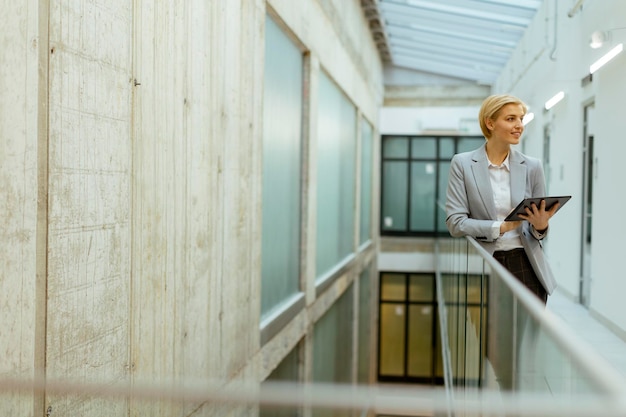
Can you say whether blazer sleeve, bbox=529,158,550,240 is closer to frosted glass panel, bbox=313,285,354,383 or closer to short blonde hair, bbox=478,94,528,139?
short blonde hair, bbox=478,94,528,139

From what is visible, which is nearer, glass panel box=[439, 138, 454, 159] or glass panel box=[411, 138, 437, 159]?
glass panel box=[439, 138, 454, 159]

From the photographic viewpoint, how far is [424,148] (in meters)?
24.5

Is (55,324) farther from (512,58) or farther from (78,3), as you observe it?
(512,58)

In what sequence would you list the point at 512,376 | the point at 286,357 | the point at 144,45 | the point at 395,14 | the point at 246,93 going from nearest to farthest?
the point at 512,376 → the point at 144,45 → the point at 246,93 → the point at 286,357 → the point at 395,14

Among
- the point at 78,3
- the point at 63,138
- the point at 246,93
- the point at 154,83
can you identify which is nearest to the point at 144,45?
the point at 154,83

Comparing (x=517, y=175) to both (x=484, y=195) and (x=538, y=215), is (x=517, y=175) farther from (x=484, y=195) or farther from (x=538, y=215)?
(x=538, y=215)

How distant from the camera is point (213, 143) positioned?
5848 mm

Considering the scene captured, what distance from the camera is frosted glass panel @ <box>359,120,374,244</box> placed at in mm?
19375

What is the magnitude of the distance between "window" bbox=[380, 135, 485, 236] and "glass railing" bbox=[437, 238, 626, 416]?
1899 centimetres

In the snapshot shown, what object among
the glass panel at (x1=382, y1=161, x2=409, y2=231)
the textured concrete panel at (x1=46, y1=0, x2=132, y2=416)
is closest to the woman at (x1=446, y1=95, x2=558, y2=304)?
the textured concrete panel at (x1=46, y1=0, x2=132, y2=416)

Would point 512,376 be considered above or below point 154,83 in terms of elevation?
below

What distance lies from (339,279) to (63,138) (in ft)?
34.8

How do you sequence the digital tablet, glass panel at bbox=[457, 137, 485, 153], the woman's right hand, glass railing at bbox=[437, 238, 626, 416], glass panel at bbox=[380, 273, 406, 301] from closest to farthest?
glass railing at bbox=[437, 238, 626, 416], the digital tablet, the woman's right hand, glass panel at bbox=[457, 137, 485, 153], glass panel at bbox=[380, 273, 406, 301]

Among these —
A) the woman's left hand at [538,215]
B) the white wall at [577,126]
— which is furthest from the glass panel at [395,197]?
the woman's left hand at [538,215]
